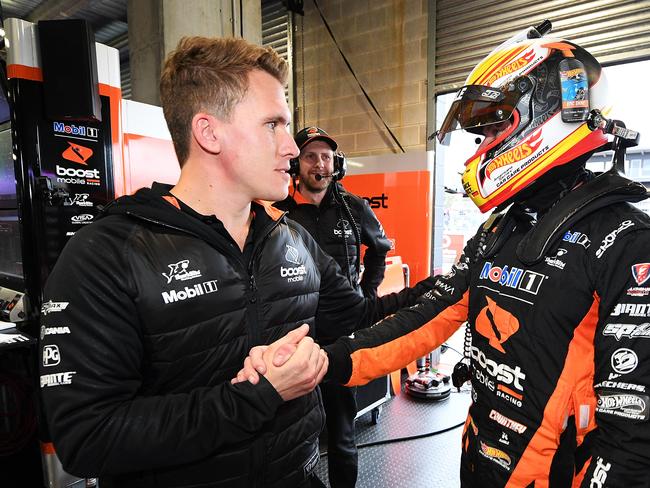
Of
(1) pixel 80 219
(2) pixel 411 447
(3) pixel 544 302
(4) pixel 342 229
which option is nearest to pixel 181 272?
(3) pixel 544 302

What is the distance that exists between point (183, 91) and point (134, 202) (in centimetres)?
35

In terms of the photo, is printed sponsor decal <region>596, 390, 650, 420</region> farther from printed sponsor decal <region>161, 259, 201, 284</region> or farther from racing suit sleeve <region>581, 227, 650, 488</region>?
printed sponsor decal <region>161, 259, 201, 284</region>

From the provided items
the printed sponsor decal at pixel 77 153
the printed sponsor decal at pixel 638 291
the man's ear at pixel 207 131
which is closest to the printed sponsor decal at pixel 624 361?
the printed sponsor decal at pixel 638 291

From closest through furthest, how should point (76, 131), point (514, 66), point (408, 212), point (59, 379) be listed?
point (59, 379)
point (514, 66)
point (76, 131)
point (408, 212)

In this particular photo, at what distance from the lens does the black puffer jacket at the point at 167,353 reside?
91 cm

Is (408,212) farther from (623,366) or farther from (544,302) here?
(623,366)

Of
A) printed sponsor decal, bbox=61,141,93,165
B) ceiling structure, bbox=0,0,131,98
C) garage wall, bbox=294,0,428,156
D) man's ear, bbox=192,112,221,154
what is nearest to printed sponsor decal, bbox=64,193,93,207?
printed sponsor decal, bbox=61,141,93,165

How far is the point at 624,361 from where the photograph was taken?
970mm

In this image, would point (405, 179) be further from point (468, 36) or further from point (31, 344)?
point (31, 344)

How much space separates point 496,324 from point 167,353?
893 mm

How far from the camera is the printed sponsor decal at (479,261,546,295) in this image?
116cm

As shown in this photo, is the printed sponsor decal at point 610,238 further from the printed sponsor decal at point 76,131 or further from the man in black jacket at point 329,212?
the printed sponsor decal at point 76,131

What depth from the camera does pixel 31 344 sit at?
2.01 meters

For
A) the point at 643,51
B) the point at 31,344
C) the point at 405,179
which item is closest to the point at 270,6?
the point at 405,179
